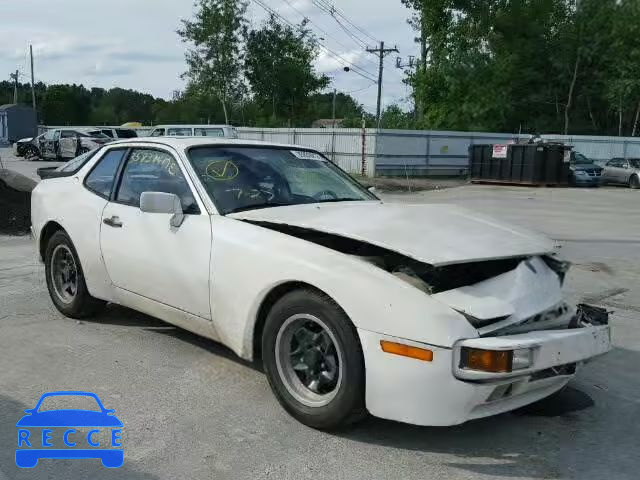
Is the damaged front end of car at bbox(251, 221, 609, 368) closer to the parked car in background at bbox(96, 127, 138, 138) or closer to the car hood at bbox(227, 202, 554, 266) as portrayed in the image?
the car hood at bbox(227, 202, 554, 266)

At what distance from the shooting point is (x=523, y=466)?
3.09 meters

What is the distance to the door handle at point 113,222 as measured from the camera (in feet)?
15.2

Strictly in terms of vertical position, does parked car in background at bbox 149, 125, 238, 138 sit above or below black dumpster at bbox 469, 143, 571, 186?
Result: above

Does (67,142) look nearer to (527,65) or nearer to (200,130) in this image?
(200,130)

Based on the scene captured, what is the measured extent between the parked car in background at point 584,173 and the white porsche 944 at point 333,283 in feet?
84.6

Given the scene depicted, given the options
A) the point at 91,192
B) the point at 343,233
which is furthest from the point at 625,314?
the point at 91,192

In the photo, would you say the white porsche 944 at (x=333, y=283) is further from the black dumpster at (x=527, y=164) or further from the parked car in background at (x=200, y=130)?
the black dumpster at (x=527, y=164)

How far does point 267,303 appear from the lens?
3633 mm

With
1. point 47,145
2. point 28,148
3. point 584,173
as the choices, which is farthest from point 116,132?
point 584,173

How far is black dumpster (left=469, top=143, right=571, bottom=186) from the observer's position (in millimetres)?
26859

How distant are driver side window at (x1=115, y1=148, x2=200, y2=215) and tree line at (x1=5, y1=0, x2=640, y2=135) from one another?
41450 millimetres

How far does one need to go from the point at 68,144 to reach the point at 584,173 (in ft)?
77.3

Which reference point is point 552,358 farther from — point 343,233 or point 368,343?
point 343,233

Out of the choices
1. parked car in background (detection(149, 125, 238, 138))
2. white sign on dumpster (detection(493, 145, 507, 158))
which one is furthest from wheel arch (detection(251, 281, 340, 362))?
white sign on dumpster (detection(493, 145, 507, 158))
